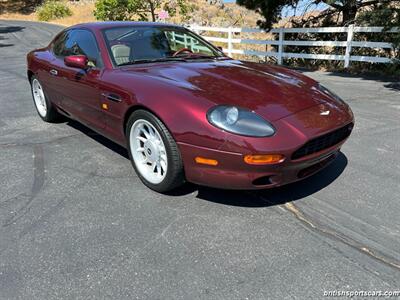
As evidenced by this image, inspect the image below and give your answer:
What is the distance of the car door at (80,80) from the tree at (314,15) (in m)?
8.31

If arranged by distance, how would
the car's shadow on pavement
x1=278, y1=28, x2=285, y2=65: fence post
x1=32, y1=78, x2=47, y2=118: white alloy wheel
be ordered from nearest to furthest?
the car's shadow on pavement
x1=32, y1=78, x2=47, y2=118: white alloy wheel
x1=278, y1=28, x2=285, y2=65: fence post

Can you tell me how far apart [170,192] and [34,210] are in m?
1.14

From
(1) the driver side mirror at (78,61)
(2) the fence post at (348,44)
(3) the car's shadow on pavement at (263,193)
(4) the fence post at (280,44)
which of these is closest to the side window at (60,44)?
(1) the driver side mirror at (78,61)

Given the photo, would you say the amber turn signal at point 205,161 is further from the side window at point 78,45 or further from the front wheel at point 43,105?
the front wheel at point 43,105

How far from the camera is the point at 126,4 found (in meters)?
15.8

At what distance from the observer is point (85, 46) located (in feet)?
14.0

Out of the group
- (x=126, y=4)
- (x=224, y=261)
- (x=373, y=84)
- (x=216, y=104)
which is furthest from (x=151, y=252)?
(x=126, y=4)

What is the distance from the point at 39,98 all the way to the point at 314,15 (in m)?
10.5

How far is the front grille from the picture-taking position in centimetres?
283

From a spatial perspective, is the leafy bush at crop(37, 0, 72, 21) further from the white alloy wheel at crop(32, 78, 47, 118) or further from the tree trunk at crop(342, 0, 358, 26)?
the white alloy wheel at crop(32, 78, 47, 118)

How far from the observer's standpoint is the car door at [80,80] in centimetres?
391

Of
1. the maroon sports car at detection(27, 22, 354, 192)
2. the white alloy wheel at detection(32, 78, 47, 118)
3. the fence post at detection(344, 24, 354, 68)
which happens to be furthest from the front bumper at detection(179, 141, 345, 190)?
the fence post at detection(344, 24, 354, 68)

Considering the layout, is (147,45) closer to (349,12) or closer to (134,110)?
(134,110)

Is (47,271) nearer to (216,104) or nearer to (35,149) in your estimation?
(216,104)
